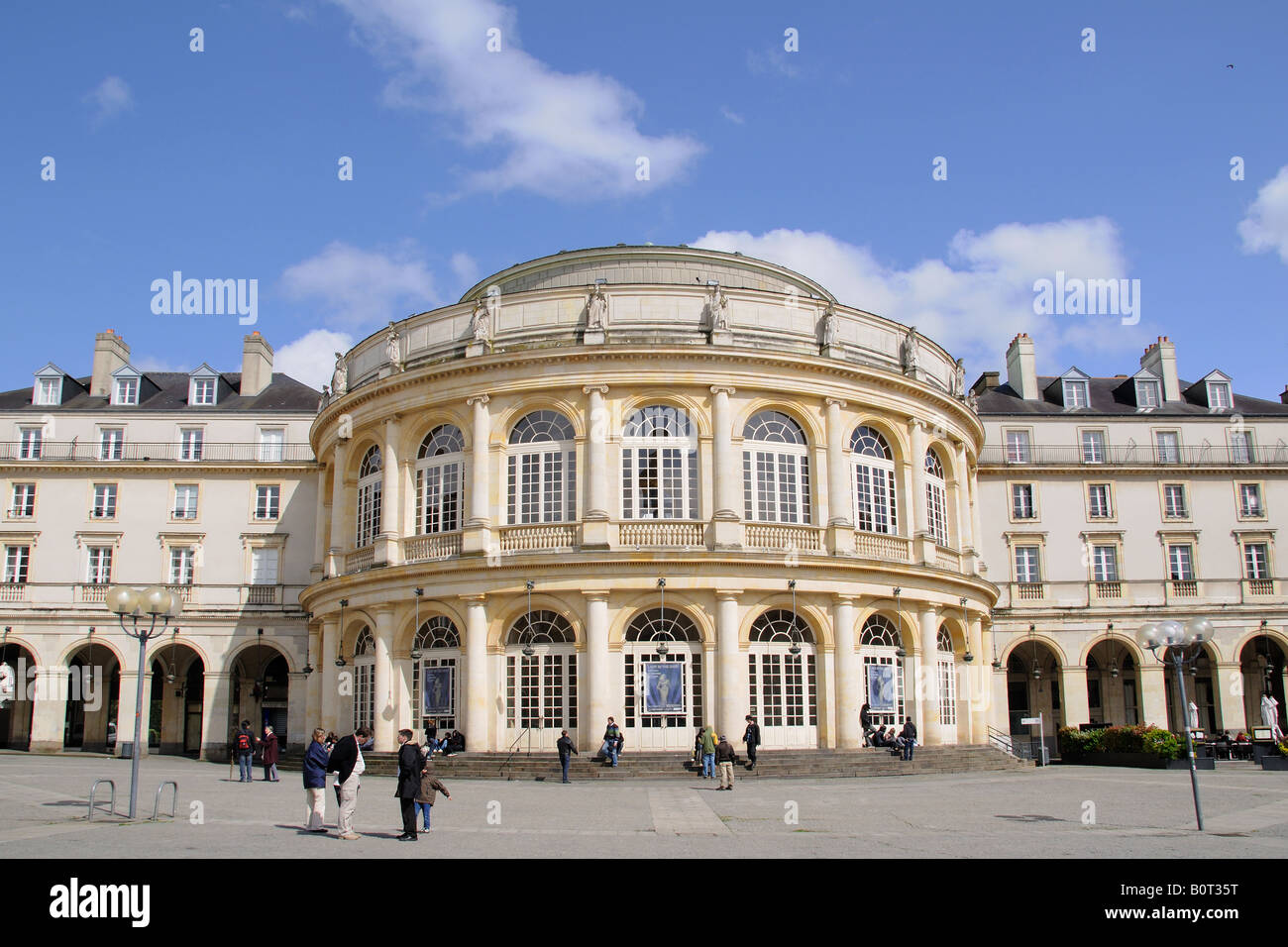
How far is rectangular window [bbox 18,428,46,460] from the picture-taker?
163 ft

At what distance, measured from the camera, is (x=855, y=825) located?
18156 millimetres

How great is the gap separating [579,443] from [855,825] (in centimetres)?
1673

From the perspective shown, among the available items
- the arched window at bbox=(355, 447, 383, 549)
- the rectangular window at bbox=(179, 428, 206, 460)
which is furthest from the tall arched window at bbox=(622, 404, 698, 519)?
the rectangular window at bbox=(179, 428, 206, 460)

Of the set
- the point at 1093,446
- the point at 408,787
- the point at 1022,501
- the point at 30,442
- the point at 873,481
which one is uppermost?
the point at 30,442

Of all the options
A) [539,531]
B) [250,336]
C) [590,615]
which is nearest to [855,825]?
[590,615]

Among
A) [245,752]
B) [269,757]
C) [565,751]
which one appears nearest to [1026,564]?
[565,751]

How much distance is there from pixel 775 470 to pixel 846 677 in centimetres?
639

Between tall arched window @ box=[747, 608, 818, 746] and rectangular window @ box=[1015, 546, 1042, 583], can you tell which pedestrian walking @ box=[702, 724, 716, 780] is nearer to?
tall arched window @ box=[747, 608, 818, 746]

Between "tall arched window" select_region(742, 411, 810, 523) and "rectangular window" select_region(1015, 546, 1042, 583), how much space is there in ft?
65.6

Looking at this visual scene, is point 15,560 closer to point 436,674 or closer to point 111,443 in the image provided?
point 111,443

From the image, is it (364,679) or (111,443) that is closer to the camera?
(364,679)

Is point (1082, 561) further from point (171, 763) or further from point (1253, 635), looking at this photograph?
point (171, 763)

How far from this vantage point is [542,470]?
108 feet

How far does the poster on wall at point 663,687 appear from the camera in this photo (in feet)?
101
